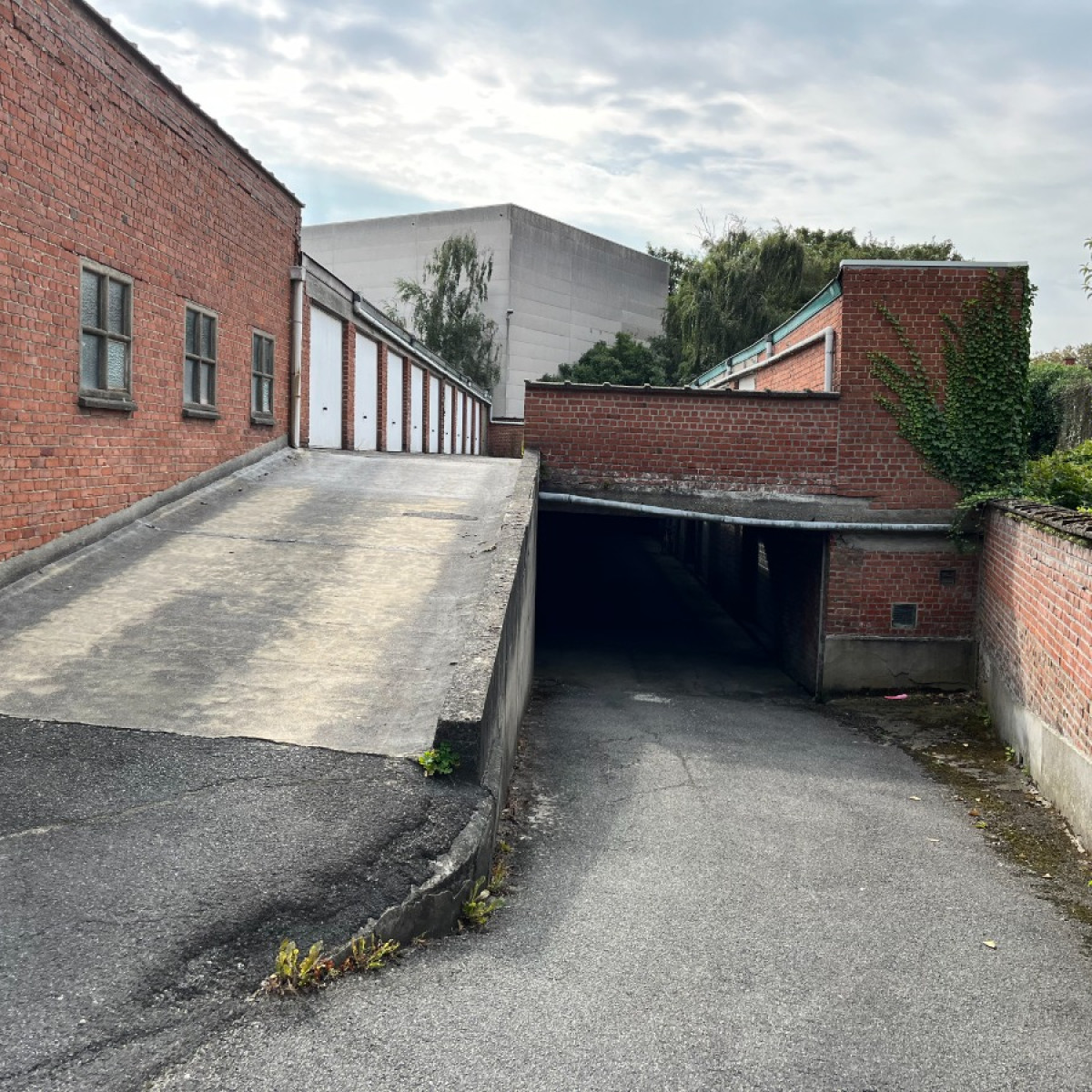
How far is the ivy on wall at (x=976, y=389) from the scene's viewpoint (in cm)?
1226

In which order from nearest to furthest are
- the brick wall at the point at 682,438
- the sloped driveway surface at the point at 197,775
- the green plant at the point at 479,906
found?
1. the sloped driveway surface at the point at 197,775
2. the green plant at the point at 479,906
3. the brick wall at the point at 682,438

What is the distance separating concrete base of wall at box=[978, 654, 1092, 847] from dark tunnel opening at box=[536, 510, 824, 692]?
107 inches

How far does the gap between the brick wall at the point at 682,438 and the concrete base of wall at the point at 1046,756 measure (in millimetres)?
3570

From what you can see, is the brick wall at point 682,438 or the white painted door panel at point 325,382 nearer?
the brick wall at point 682,438

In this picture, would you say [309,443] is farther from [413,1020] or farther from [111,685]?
[413,1020]

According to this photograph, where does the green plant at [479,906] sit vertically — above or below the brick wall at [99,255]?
below

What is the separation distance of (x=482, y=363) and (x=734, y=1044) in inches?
1516

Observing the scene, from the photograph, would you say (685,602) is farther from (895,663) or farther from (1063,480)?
(1063,480)

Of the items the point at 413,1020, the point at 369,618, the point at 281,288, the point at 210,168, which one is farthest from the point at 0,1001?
the point at 281,288

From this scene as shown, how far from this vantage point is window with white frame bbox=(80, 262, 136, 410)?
8.09 metres

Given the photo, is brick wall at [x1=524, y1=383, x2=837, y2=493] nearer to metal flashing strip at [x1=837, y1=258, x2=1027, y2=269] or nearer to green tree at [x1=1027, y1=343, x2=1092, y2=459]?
metal flashing strip at [x1=837, y1=258, x2=1027, y2=269]

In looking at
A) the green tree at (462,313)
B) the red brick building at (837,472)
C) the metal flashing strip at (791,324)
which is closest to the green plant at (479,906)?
the red brick building at (837,472)

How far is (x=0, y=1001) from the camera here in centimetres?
317

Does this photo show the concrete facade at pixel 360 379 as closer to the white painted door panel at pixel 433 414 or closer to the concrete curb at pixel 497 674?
the white painted door panel at pixel 433 414
